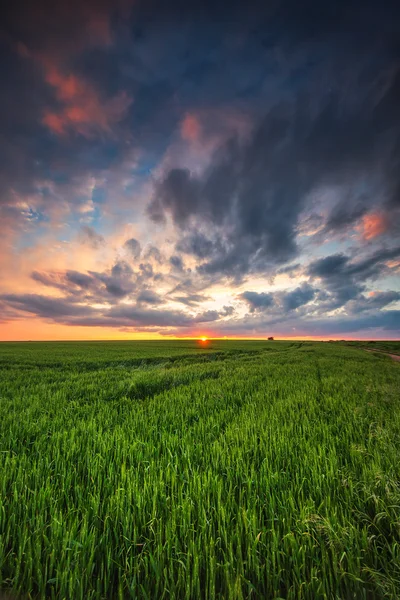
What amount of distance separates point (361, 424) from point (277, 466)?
10.4 ft

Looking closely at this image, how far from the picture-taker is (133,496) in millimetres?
2760

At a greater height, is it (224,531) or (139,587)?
(224,531)

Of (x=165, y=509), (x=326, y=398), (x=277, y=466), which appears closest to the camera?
(x=165, y=509)

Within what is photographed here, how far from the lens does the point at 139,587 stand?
190cm

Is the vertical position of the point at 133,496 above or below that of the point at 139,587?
above

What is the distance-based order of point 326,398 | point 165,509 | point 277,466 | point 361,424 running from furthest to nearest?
point 326,398 → point 361,424 → point 277,466 → point 165,509

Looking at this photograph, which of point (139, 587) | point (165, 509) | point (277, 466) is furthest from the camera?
point (277, 466)

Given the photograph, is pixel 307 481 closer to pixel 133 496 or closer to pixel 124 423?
pixel 133 496

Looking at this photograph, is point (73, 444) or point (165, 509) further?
point (73, 444)

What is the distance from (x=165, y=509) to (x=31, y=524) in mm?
1272

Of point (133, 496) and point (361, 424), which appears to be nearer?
point (133, 496)

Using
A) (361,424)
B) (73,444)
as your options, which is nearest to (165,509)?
(73,444)

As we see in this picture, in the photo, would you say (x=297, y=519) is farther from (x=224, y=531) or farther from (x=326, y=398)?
(x=326, y=398)

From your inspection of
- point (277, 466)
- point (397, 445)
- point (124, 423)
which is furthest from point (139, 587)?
point (397, 445)
